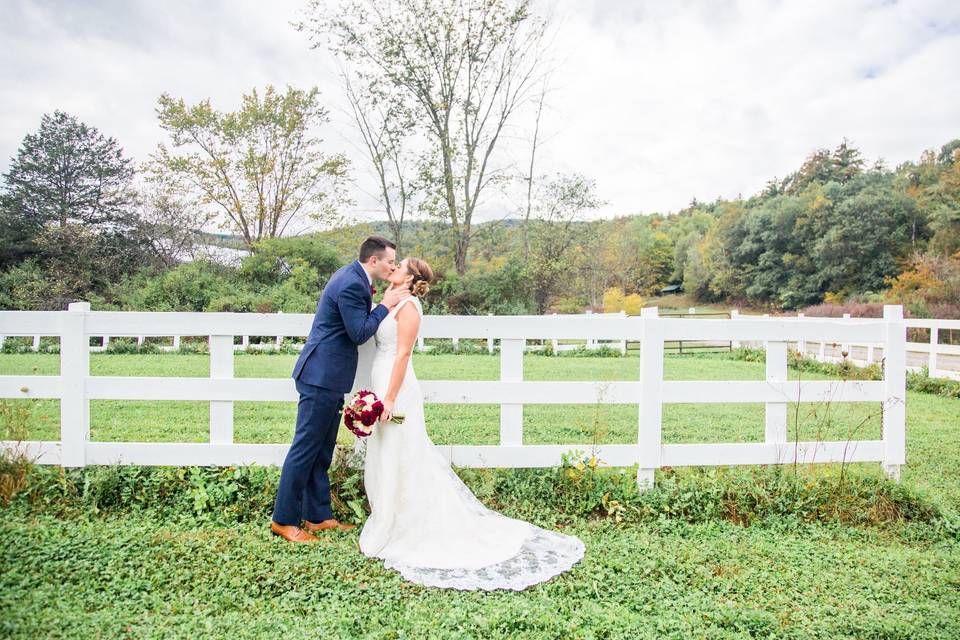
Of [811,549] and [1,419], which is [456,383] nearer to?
[811,549]

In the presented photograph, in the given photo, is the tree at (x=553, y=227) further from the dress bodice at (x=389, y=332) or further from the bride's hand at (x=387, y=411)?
the bride's hand at (x=387, y=411)

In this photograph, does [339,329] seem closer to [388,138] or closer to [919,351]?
[919,351]

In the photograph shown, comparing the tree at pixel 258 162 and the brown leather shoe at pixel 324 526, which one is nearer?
the brown leather shoe at pixel 324 526

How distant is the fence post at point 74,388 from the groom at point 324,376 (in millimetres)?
1661

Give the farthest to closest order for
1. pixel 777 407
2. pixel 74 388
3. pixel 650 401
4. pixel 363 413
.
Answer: pixel 777 407, pixel 650 401, pixel 74 388, pixel 363 413

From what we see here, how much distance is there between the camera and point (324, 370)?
3.83 metres

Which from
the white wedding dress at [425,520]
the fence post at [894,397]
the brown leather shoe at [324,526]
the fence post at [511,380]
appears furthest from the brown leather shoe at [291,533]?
the fence post at [894,397]

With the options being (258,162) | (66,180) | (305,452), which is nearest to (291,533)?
(305,452)

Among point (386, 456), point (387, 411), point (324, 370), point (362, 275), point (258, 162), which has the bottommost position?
point (386, 456)

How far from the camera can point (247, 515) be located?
4.06 meters

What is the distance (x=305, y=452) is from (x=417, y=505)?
791mm

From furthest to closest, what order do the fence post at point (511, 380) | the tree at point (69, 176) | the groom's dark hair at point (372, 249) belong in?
the tree at point (69, 176), the fence post at point (511, 380), the groom's dark hair at point (372, 249)

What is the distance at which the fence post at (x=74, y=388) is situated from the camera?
4.28 m

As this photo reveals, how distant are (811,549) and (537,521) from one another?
1.75 m
